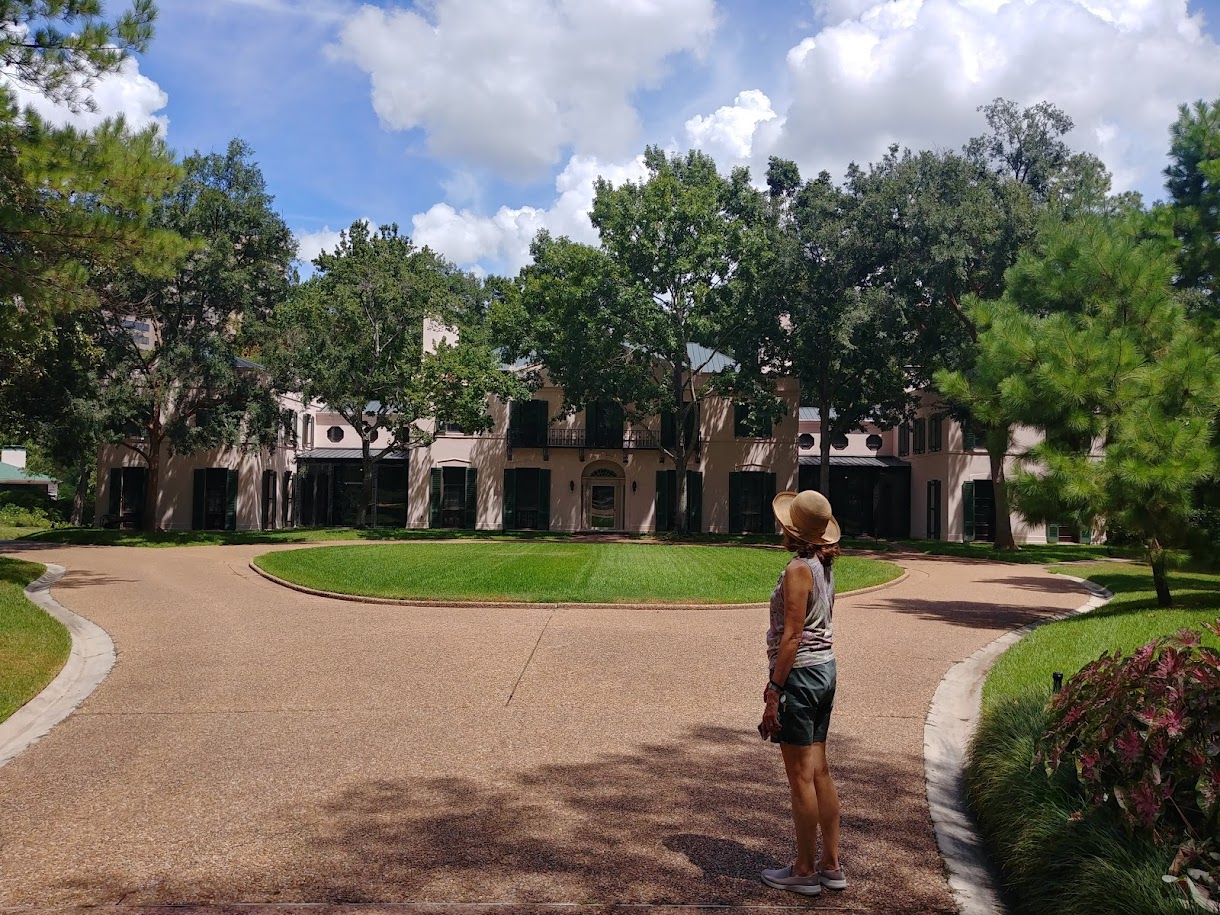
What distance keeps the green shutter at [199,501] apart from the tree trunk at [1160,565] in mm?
30780

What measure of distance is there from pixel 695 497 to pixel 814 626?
102ft

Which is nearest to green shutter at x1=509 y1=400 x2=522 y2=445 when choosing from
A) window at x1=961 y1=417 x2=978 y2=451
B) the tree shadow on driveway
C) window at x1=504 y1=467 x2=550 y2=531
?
window at x1=504 y1=467 x2=550 y2=531

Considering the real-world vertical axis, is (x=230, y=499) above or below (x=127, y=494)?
below

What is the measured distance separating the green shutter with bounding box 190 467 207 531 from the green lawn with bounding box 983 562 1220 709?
29324mm

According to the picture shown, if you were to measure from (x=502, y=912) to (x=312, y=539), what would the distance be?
26.9 meters

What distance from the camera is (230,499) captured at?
34250 millimetres

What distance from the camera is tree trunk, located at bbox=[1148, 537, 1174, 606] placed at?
40.6 feet

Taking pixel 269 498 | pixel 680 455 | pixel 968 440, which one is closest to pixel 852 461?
pixel 968 440

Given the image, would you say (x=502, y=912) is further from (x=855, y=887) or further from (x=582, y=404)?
(x=582, y=404)

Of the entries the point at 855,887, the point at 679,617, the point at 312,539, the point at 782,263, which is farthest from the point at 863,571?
the point at 312,539

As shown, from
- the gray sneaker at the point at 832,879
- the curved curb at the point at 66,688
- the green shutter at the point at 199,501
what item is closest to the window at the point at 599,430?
the green shutter at the point at 199,501

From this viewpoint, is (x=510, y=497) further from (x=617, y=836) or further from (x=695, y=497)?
(x=617, y=836)

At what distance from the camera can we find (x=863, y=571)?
19016 millimetres

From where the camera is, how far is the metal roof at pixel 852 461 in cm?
3650
